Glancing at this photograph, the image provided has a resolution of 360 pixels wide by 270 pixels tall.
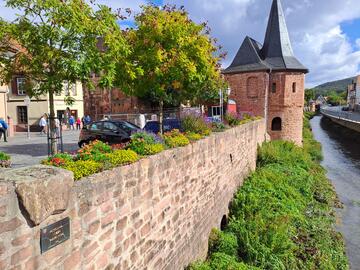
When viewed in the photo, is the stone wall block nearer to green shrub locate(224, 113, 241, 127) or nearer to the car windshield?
the car windshield

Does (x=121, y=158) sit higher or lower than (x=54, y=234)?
higher

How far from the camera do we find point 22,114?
2906cm

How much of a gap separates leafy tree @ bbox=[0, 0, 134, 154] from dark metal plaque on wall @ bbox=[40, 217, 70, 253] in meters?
4.13

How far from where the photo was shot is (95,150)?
5824mm

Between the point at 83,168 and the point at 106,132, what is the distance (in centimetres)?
963

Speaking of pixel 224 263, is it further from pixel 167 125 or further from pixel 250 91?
pixel 250 91

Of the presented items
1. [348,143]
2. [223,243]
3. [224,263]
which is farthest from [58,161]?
[348,143]

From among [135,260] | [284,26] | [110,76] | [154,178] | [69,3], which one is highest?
[284,26]

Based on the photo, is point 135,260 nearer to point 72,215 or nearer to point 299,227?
point 72,215

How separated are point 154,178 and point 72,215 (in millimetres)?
2530

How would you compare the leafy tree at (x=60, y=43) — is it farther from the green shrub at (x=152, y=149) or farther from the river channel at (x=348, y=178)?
the river channel at (x=348, y=178)

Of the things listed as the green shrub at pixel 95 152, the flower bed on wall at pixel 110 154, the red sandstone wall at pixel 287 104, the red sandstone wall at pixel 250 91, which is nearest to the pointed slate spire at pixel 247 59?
the red sandstone wall at pixel 250 91

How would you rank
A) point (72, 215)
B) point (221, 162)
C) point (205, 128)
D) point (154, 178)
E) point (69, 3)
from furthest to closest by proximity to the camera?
point (221, 162) < point (205, 128) < point (69, 3) < point (154, 178) < point (72, 215)

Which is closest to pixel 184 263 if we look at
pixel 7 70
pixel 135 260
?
pixel 135 260
